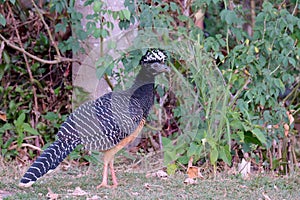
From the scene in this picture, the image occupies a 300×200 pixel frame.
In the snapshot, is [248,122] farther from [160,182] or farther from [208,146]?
[160,182]

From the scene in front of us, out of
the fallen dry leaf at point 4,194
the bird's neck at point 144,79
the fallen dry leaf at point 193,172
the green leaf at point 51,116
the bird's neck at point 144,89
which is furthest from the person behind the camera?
the green leaf at point 51,116

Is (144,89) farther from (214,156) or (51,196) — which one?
(51,196)

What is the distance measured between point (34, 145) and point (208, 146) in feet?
7.44

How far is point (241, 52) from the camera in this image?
7121mm

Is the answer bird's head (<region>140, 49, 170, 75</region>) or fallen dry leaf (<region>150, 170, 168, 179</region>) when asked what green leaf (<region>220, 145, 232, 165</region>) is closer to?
fallen dry leaf (<region>150, 170, 168, 179</region>)

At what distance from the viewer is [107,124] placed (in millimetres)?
5613

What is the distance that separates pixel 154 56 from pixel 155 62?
0.07m

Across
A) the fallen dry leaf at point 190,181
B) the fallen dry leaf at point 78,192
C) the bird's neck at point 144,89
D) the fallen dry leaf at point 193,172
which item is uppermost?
the bird's neck at point 144,89

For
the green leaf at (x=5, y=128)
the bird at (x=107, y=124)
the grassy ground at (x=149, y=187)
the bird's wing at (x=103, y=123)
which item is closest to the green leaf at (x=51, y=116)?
the green leaf at (x=5, y=128)

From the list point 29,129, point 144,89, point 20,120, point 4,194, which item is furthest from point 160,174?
point 20,120

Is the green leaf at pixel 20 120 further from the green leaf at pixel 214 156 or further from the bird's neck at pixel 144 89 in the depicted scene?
the green leaf at pixel 214 156

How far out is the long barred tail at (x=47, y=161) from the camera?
5172mm

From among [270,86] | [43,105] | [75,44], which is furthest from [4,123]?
[270,86]

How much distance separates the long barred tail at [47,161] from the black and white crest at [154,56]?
1.10 m
